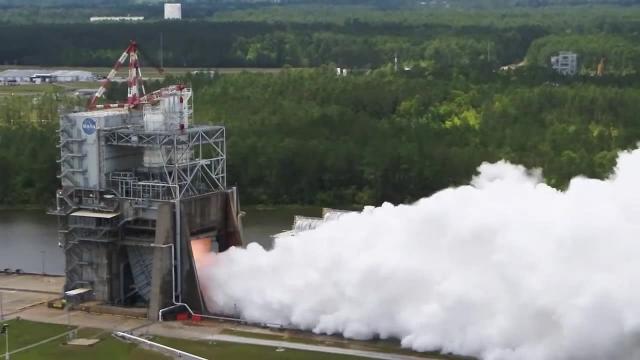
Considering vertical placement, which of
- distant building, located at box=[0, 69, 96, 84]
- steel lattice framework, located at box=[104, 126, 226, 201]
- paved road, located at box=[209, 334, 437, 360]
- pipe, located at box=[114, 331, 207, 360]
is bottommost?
distant building, located at box=[0, 69, 96, 84]

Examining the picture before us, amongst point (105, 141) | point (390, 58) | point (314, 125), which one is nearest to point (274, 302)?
point (105, 141)

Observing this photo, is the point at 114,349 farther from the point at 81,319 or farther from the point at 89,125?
the point at 89,125

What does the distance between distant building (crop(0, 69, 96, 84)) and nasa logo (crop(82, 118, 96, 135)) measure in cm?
9006

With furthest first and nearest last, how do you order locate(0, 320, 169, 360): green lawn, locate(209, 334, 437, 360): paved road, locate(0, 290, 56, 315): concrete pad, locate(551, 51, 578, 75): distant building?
locate(551, 51, 578, 75): distant building
locate(0, 290, 56, 315): concrete pad
locate(0, 320, 169, 360): green lawn
locate(209, 334, 437, 360): paved road

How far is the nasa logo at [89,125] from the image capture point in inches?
1879

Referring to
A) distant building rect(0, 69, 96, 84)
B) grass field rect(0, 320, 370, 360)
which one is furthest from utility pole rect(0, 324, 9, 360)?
distant building rect(0, 69, 96, 84)

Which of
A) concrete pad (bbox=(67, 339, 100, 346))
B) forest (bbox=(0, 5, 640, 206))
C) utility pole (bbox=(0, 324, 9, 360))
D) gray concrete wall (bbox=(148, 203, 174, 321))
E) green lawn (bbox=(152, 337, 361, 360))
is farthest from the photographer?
forest (bbox=(0, 5, 640, 206))

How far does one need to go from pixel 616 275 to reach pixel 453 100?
68036 mm

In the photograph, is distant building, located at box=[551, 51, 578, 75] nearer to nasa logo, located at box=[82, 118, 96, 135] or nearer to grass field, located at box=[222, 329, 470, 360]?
nasa logo, located at box=[82, 118, 96, 135]

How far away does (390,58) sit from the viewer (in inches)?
6093

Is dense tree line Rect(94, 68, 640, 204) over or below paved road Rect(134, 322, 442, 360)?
over

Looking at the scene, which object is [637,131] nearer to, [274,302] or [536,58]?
[274,302]

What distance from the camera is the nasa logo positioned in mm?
47719

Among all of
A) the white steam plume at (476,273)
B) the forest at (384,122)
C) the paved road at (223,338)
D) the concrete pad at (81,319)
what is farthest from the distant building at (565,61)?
the paved road at (223,338)
